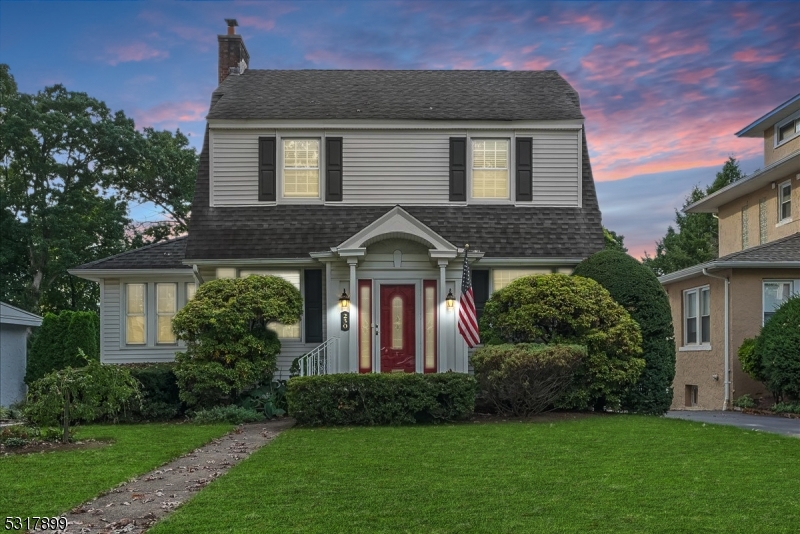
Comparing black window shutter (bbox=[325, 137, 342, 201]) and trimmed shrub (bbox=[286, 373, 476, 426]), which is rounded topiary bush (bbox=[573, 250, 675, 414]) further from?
black window shutter (bbox=[325, 137, 342, 201])

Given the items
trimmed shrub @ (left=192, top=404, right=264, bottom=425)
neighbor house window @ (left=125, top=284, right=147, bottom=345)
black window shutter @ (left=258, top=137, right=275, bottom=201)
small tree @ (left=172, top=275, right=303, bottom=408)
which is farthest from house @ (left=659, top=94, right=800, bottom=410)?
neighbor house window @ (left=125, top=284, right=147, bottom=345)

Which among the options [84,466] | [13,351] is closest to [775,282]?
[84,466]

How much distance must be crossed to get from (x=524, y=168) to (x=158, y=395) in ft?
30.5

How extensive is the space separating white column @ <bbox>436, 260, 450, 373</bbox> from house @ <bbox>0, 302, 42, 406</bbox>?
12.3m

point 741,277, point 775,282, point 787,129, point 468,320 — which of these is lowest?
point 468,320

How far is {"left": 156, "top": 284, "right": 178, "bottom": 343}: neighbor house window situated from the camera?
72.3 ft

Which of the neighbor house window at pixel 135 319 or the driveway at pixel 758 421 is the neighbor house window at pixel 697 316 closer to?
the driveway at pixel 758 421

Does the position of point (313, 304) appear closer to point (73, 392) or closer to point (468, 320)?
point (468, 320)

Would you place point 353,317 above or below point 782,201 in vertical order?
below

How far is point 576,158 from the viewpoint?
65.9 feet

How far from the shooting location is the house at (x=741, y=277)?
2152cm

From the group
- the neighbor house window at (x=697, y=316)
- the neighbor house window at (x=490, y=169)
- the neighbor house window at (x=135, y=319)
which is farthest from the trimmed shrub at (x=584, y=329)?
the neighbor house window at (x=135, y=319)

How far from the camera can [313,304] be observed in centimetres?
1938

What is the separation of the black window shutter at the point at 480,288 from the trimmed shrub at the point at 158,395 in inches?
258
